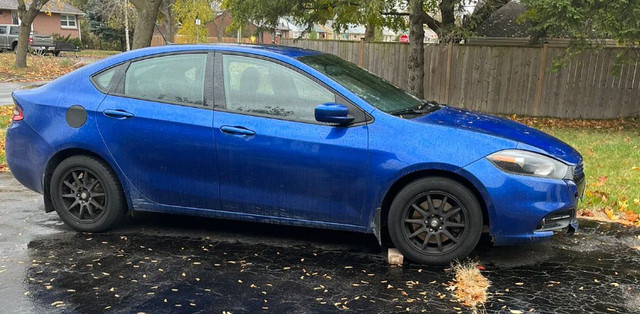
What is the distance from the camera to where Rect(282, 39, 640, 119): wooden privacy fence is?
45.0 ft

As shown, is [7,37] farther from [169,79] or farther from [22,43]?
[169,79]

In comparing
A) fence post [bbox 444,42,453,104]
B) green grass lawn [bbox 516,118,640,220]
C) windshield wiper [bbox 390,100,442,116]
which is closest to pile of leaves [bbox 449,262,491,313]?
windshield wiper [bbox 390,100,442,116]

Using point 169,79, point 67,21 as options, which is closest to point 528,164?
point 169,79

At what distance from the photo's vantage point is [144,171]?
4734mm

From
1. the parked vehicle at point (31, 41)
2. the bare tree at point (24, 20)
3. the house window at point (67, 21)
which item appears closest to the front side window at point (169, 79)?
the bare tree at point (24, 20)

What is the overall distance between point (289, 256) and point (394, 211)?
0.92 meters

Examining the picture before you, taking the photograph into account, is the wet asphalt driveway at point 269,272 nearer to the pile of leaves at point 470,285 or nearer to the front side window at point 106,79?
the pile of leaves at point 470,285

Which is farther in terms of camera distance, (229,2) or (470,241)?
(229,2)

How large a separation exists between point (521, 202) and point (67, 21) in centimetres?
5700

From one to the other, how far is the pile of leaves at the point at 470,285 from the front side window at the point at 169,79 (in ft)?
7.95

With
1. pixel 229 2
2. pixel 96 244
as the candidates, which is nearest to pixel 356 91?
pixel 96 244

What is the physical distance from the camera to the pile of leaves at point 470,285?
3.67 meters

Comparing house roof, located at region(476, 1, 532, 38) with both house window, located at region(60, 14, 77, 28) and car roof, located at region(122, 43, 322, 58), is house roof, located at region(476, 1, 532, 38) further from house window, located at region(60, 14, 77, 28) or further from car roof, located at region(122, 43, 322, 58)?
house window, located at region(60, 14, 77, 28)

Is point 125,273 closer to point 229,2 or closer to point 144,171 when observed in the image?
point 144,171
